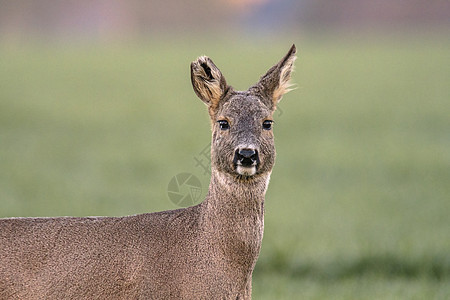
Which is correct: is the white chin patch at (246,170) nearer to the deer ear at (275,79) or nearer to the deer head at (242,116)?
the deer head at (242,116)

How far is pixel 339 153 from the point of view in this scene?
24.2m

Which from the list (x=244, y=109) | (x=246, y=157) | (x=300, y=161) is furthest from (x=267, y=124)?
(x=300, y=161)

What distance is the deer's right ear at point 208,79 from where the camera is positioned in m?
6.71

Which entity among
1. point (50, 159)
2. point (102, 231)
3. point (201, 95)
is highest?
point (201, 95)

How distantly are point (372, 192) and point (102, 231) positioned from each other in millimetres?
13019

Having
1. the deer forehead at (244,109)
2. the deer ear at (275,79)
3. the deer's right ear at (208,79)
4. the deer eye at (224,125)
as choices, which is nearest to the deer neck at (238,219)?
the deer eye at (224,125)

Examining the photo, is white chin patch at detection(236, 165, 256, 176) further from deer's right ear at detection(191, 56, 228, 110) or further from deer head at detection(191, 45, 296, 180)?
deer's right ear at detection(191, 56, 228, 110)

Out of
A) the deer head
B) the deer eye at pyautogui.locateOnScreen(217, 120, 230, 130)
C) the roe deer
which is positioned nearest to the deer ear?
the deer head

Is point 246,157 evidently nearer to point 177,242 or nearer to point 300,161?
point 177,242

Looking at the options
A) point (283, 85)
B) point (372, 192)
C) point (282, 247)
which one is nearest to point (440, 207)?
point (372, 192)

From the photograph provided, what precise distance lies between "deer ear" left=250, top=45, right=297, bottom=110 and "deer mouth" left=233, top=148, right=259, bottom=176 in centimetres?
76

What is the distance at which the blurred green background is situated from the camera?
1250cm

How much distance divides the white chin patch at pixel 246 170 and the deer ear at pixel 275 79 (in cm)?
82

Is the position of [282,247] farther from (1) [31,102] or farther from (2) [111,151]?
(1) [31,102]
